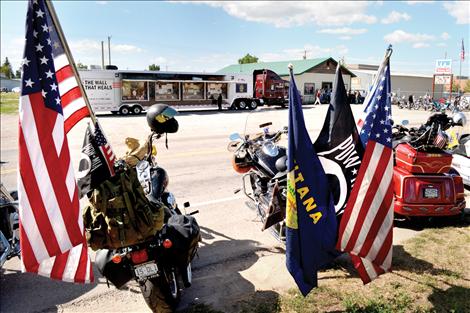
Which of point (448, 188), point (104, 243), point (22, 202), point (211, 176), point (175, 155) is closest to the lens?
point (22, 202)

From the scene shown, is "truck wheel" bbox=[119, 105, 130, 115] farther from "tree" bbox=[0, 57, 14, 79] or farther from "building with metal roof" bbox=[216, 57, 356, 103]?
"tree" bbox=[0, 57, 14, 79]

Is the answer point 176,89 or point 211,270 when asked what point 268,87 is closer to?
point 176,89

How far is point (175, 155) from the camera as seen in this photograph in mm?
11297

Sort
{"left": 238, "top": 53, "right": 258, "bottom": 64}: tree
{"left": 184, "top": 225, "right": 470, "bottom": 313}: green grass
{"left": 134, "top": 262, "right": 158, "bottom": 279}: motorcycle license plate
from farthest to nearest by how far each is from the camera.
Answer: {"left": 238, "top": 53, "right": 258, "bottom": 64}: tree < {"left": 184, "top": 225, "right": 470, "bottom": 313}: green grass < {"left": 134, "top": 262, "right": 158, "bottom": 279}: motorcycle license plate

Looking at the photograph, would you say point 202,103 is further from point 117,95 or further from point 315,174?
point 315,174

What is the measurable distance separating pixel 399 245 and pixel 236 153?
258 centimetres

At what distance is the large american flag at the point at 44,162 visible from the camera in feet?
9.29

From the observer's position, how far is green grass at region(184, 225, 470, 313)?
371 cm

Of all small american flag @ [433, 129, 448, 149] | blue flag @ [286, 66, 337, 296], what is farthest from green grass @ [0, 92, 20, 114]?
blue flag @ [286, 66, 337, 296]

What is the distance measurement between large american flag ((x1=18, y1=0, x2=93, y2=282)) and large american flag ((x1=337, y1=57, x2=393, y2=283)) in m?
2.50

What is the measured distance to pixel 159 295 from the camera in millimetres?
3436

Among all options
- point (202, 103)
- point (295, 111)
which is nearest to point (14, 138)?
point (295, 111)

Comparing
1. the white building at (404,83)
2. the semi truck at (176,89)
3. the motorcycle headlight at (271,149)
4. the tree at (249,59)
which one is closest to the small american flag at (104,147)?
the motorcycle headlight at (271,149)

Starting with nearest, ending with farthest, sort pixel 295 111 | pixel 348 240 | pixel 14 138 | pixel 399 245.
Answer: pixel 295 111 → pixel 348 240 → pixel 399 245 → pixel 14 138
